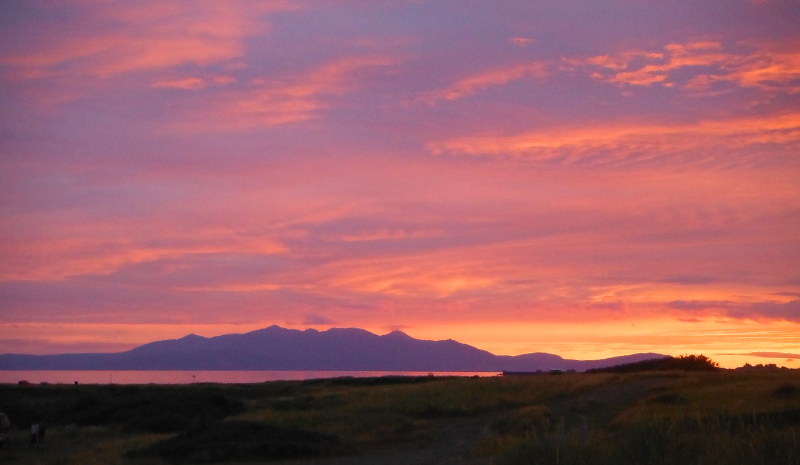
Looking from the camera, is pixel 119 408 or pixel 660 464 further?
pixel 119 408

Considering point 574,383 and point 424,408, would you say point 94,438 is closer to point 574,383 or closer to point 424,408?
point 424,408

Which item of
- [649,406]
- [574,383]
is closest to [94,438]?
[649,406]

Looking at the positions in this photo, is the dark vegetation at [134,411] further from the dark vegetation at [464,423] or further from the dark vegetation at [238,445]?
the dark vegetation at [238,445]

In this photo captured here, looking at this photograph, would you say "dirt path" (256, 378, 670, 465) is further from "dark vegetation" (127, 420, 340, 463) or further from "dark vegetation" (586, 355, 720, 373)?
"dark vegetation" (586, 355, 720, 373)

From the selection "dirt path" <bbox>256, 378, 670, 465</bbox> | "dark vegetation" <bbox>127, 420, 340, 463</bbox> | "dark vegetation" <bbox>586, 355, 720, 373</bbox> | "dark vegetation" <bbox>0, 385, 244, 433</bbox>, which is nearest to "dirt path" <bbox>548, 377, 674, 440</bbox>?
"dirt path" <bbox>256, 378, 670, 465</bbox>

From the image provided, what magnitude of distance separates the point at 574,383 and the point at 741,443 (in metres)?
29.2

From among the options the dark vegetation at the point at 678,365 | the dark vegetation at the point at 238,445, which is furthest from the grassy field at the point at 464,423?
the dark vegetation at the point at 678,365

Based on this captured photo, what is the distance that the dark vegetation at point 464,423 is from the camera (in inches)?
380

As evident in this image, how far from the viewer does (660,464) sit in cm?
900

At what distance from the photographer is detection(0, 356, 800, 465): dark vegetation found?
965cm

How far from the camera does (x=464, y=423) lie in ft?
91.8

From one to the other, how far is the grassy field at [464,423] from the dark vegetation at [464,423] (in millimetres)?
44

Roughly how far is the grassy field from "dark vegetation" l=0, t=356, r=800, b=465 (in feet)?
0.15

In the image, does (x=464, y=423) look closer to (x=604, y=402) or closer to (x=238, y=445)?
(x=604, y=402)
